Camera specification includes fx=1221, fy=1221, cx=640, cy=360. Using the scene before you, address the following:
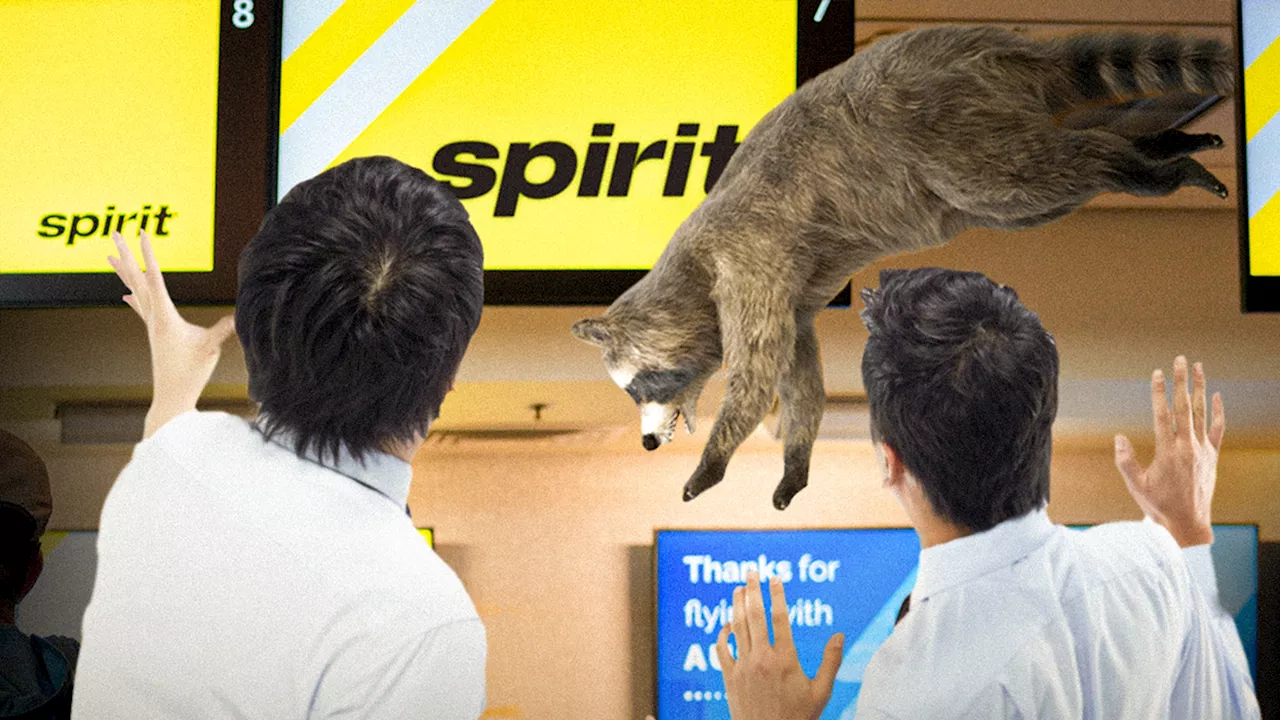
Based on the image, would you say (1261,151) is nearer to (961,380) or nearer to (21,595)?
(961,380)

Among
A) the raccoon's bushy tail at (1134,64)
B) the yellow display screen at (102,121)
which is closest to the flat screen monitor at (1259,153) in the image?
the raccoon's bushy tail at (1134,64)

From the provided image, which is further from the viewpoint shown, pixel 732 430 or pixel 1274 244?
pixel 1274 244

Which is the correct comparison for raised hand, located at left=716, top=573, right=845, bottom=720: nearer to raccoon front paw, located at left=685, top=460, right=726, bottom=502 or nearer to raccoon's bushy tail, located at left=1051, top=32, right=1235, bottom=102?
raccoon front paw, located at left=685, top=460, right=726, bottom=502

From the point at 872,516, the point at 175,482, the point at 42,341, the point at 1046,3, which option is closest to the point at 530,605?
the point at 872,516

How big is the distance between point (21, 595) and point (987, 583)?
53.1 inches

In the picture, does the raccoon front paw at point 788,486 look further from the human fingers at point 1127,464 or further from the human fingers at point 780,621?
the human fingers at point 1127,464

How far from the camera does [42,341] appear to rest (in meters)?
3.37

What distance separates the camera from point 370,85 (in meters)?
1.68

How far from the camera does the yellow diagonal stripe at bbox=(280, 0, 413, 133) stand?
1.64 m

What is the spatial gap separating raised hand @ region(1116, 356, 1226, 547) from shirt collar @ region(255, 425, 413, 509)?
0.83 m

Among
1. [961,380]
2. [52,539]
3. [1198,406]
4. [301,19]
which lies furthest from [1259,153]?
[52,539]

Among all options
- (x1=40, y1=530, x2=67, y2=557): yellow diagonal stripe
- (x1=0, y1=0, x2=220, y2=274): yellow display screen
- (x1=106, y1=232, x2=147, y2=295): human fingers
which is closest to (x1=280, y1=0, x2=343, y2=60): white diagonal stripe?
(x1=0, y1=0, x2=220, y2=274): yellow display screen

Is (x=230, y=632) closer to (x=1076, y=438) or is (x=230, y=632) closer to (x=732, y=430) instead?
(x=732, y=430)

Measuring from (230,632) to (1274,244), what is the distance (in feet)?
4.25
